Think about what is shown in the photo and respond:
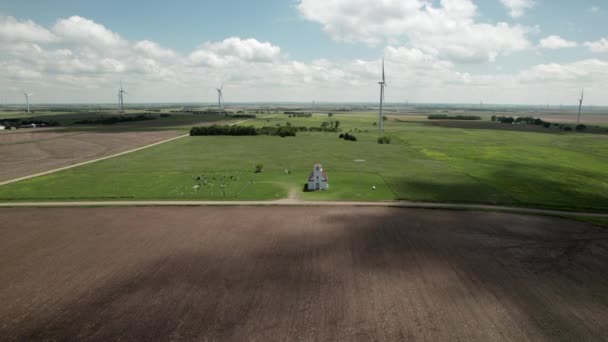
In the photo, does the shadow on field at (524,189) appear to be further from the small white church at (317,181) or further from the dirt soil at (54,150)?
the dirt soil at (54,150)

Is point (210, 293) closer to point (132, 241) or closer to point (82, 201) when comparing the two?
point (132, 241)

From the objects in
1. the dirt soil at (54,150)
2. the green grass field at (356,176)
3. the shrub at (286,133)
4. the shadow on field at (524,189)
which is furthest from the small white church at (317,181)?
the shrub at (286,133)

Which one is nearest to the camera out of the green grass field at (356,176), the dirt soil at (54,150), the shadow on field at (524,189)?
the shadow on field at (524,189)

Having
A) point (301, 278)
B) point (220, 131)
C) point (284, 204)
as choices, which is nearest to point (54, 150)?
point (220, 131)

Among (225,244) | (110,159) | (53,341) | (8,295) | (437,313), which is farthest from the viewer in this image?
(110,159)

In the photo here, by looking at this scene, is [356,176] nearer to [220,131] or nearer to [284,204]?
[284,204]

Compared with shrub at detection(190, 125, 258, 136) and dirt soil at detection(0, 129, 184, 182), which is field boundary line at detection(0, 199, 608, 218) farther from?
shrub at detection(190, 125, 258, 136)

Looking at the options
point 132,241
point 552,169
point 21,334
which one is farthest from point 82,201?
point 552,169
